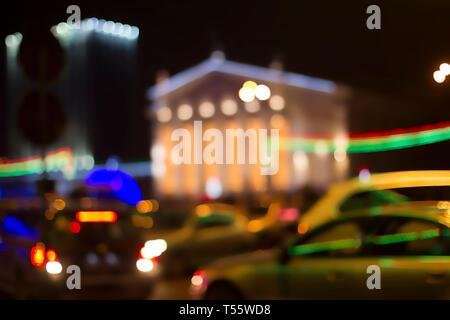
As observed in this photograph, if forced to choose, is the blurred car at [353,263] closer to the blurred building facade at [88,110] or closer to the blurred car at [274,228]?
the blurred car at [274,228]

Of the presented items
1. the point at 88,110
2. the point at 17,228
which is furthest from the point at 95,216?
the point at 88,110

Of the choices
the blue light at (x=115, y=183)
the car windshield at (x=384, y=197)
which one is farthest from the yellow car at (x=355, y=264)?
the blue light at (x=115, y=183)

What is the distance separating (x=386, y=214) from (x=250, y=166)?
38138 millimetres

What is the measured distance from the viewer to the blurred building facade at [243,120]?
120ft

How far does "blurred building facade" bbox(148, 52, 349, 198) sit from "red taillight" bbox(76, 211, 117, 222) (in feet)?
88.1

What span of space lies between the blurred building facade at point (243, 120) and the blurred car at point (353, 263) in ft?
93.0

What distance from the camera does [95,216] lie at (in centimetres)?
811

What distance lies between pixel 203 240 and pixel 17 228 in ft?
16.7

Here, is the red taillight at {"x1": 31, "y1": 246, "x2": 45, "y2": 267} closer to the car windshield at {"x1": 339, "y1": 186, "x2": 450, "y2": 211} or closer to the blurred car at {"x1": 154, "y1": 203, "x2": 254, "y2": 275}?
the car windshield at {"x1": 339, "y1": 186, "x2": 450, "y2": 211}

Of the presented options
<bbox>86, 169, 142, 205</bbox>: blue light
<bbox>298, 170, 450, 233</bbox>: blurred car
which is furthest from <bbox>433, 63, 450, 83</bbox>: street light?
<bbox>86, 169, 142, 205</bbox>: blue light

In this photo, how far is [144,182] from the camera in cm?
4569

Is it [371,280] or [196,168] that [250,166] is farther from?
[371,280]
